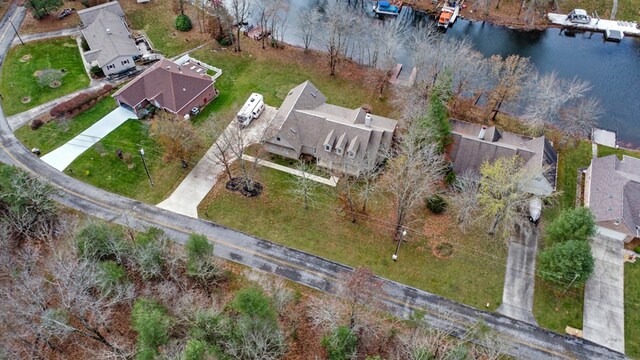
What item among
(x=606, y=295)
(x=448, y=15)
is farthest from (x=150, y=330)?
(x=448, y=15)

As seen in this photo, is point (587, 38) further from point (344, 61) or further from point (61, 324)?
point (61, 324)

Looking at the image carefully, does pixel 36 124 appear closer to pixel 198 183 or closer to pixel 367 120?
pixel 198 183

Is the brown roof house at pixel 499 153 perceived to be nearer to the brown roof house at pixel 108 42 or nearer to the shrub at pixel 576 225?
the shrub at pixel 576 225

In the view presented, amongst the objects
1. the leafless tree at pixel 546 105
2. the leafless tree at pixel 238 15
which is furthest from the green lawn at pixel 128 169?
the leafless tree at pixel 546 105

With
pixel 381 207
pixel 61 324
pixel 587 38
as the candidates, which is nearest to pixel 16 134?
pixel 61 324

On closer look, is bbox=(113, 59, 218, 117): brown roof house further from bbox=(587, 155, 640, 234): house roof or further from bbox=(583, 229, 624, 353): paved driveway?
bbox=(583, 229, 624, 353): paved driveway

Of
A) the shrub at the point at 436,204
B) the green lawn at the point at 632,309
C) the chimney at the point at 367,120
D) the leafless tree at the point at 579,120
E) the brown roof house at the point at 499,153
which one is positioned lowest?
the green lawn at the point at 632,309
